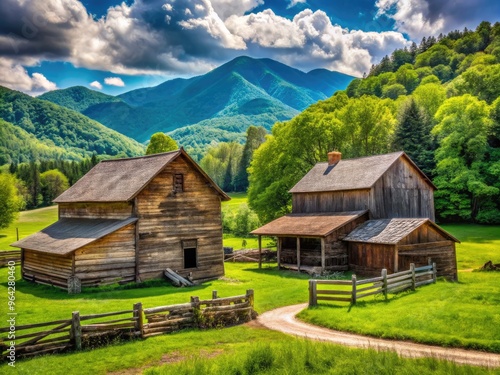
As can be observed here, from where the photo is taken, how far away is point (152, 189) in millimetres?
30984

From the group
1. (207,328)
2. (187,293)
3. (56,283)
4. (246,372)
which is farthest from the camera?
(56,283)

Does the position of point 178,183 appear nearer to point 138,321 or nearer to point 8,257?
point 138,321

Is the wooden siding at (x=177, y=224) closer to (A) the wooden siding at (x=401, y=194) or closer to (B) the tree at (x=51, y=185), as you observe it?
(A) the wooden siding at (x=401, y=194)

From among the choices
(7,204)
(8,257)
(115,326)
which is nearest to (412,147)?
(8,257)

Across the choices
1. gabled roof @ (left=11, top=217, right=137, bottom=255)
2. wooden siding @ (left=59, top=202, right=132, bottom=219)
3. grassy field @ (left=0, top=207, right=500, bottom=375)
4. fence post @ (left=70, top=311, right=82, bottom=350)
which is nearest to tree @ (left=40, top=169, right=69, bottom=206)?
wooden siding @ (left=59, top=202, right=132, bottom=219)

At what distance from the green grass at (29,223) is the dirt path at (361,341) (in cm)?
5466

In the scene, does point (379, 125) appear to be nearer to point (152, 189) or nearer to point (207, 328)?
point (152, 189)

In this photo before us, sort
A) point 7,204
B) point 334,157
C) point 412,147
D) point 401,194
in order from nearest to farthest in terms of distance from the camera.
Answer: point 401,194 → point 334,157 → point 412,147 → point 7,204

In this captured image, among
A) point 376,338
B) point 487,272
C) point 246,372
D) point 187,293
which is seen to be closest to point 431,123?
point 487,272

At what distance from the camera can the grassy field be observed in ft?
41.6

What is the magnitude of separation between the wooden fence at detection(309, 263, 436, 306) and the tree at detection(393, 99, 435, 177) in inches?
1515

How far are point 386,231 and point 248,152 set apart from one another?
8865cm

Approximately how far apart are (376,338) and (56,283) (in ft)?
69.4

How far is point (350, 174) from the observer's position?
41.3m
